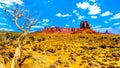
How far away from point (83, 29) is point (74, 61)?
76.4 m

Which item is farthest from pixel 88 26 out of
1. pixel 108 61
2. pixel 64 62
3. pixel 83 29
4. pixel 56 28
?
pixel 64 62

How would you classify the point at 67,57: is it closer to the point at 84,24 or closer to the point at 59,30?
the point at 84,24

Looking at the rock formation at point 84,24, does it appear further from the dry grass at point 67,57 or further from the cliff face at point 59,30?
the dry grass at point 67,57

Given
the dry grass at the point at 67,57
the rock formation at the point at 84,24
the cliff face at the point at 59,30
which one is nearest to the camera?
the dry grass at the point at 67,57

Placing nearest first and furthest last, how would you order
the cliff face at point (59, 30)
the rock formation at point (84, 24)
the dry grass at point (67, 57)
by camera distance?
the dry grass at point (67, 57)
the rock formation at point (84, 24)
the cliff face at point (59, 30)

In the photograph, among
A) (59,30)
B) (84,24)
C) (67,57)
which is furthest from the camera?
(59,30)

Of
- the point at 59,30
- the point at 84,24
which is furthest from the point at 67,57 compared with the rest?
the point at 59,30

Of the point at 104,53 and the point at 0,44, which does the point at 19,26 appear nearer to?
the point at 0,44

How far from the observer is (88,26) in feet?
407

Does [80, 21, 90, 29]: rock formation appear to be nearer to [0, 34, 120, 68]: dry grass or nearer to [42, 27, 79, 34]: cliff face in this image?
[42, 27, 79, 34]: cliff face

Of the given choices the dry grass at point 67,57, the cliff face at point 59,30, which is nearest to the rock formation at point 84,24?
the cliff face at point 59,30

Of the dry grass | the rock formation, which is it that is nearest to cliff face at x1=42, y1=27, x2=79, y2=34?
the rock formation

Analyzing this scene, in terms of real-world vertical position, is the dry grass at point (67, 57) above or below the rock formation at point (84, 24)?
below

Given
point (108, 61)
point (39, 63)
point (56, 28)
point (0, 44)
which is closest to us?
point (39, 63)
